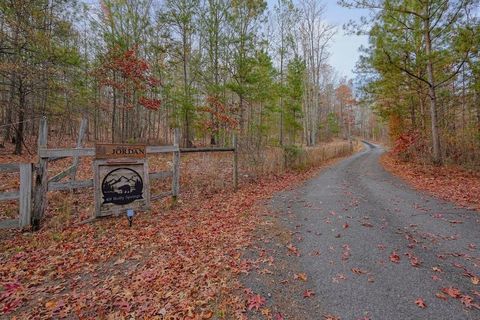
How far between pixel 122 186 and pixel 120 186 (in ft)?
0.14

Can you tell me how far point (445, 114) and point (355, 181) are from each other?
9.65 metres

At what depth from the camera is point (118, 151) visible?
18.8ft

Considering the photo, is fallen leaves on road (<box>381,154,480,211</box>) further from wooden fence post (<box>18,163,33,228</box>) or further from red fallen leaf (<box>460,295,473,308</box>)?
wooden fence post (<box>18,163,33,228</box>)

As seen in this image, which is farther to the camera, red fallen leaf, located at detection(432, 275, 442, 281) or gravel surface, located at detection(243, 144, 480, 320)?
red fallen leaf, located at detection(432, 275, 442, 281)

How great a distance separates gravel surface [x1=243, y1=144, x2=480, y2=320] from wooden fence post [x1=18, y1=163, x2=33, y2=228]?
4.73 m

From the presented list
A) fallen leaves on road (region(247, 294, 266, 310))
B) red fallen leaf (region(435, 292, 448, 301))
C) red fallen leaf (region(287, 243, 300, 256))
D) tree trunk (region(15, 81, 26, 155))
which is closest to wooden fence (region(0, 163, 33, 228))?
fallen leaves on road (region(247, 294, 266, 310))

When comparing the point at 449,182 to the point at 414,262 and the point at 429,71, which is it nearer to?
the point at 429,71

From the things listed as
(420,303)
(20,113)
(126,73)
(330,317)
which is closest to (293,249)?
(330,317)

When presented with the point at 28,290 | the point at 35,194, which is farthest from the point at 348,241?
the point at 35,194

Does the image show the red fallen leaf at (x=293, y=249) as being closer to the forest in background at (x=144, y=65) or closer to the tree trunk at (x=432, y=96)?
the forest in background at (x=144, y=65)

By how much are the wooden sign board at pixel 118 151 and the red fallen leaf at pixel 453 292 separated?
6154 mm

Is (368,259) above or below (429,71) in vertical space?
below

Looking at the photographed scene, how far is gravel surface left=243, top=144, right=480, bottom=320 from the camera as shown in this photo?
2824 millimetres

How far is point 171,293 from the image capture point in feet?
10.3
